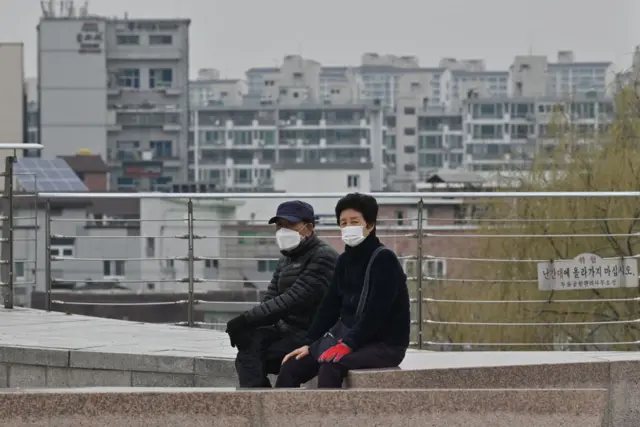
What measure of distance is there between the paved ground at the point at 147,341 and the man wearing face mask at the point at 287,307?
58 cm

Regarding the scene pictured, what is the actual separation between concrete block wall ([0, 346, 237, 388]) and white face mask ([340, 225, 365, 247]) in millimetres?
1715

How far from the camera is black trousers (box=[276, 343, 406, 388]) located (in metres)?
7.30

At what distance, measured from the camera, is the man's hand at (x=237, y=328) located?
8.18m

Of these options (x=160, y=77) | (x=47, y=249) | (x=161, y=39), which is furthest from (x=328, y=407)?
(x=160, y=77)

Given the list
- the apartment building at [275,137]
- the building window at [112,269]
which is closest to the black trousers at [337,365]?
Result: the building window at [112,269]

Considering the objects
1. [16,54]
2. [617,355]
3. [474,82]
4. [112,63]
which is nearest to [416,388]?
[617,355]

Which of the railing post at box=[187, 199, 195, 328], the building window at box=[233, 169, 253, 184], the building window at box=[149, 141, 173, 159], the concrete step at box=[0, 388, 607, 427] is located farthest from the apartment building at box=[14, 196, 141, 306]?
the building window at box=[233, 169, 253, 184]

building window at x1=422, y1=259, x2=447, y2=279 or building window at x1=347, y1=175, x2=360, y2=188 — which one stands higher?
building window at x1=347, y1=175, x2=360, y2=188

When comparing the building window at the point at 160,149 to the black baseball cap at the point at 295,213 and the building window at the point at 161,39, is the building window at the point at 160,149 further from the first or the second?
the black baseball cap at the point at 295,213

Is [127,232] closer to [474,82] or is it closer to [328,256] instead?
[328,256]

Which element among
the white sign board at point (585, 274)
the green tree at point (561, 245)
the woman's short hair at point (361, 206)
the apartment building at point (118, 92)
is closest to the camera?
the woman's short hair at point (361, 206)

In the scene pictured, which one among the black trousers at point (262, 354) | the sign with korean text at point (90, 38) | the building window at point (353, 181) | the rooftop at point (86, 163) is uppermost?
the sign with korean text at point (90, 38)

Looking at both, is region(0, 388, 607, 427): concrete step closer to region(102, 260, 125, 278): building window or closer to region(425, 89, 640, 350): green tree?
region(425, 89, 640, 350): green tree

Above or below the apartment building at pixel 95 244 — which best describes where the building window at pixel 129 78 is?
above
